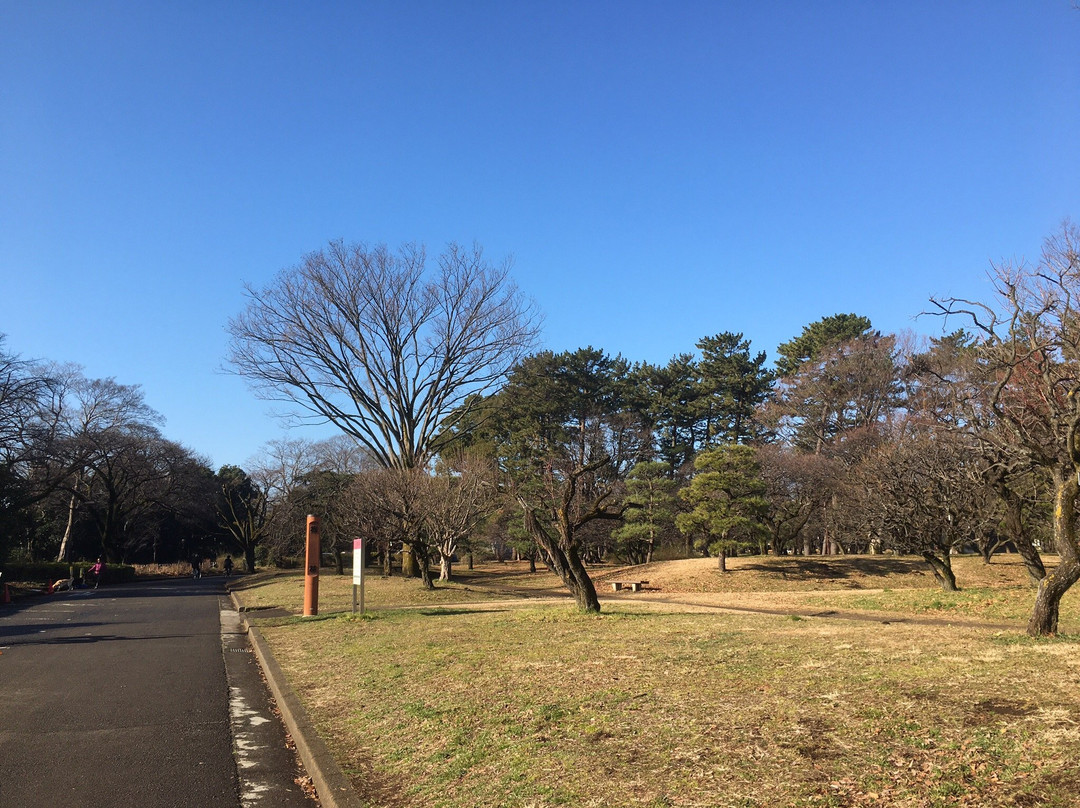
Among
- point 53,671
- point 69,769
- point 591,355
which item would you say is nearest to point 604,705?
point 69,769

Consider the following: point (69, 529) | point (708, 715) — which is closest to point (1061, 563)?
point (708, 715)

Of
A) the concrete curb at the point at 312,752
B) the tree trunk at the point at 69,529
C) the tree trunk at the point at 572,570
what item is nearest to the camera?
the concrete curb at the point at 312,752

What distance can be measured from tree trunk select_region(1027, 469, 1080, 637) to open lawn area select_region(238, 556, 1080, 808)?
16.5 inches

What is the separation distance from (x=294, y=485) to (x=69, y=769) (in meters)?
48.7

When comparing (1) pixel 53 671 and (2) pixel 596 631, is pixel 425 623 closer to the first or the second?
(2) pixel 596 631

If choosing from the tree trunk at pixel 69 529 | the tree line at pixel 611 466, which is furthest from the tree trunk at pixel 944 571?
the tree trunk at pixel 69 529

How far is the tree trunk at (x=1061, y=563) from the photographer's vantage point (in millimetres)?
8508

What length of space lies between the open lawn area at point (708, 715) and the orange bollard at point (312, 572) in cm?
599

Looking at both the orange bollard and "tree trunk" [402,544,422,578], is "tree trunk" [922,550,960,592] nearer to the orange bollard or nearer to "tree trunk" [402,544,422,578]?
the orange bollard

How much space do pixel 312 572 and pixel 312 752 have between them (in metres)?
12.6

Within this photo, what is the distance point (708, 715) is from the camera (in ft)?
19.1

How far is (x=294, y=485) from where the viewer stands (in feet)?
174

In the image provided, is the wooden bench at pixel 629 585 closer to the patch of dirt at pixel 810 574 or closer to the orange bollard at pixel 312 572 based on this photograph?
the patch of dirt at pixel 810 574

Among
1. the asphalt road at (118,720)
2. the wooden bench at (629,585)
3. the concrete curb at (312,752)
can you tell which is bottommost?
the wooden bench at (629,585)
